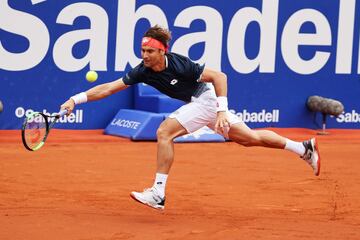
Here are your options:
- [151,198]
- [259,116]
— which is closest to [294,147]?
[151,198]

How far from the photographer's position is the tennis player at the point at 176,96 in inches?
277

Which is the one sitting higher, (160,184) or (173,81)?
(173,81)

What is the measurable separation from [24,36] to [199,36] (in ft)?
8.88

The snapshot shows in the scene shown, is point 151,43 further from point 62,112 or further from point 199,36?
point 199,36

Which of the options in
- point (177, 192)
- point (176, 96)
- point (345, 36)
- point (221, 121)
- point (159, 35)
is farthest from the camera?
point (345, 36)

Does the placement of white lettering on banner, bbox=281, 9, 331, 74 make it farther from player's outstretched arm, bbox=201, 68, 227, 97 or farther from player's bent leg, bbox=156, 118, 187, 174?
player's bent leg, bbox=156, 118, 187, 174

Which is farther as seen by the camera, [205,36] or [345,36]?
[345,36]

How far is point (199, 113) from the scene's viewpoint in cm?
741

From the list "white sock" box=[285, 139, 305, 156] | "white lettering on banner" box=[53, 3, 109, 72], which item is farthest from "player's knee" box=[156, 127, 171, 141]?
"white lettering on banner" box=[53, 3, 109, 72]

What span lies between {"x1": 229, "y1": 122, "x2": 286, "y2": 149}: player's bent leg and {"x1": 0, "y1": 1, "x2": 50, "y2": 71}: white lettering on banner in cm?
548

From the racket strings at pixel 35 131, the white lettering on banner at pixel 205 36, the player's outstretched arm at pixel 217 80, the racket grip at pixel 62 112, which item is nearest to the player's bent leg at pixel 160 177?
the player's outstretched arm at pixel 217 80

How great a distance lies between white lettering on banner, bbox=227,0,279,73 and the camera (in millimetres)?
13492

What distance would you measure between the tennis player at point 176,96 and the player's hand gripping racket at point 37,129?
20 centimetres

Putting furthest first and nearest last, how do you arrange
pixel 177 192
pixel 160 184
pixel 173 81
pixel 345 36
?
1. pixel 345 36
2. pixel 177 192
3. pixel 173 81
4. pixel 160 184
